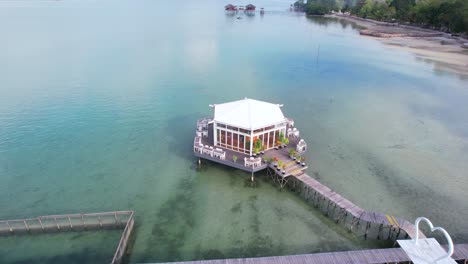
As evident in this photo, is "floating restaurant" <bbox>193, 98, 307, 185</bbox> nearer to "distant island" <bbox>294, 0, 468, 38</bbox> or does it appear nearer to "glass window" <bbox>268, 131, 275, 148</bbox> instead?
"glass window" <bbox>268, 131, 275, 148</bbox>

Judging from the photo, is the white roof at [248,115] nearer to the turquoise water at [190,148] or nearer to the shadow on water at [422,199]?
the turquoise water at [190,148]

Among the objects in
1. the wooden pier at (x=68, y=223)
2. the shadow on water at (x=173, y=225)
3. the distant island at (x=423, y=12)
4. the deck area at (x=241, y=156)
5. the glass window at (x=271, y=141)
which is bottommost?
the shadow on water at (x=173, y=225)

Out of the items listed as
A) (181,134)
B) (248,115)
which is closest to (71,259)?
(248,115)

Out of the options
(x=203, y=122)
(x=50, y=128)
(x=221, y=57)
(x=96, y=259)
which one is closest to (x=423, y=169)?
(x=203, y=122)

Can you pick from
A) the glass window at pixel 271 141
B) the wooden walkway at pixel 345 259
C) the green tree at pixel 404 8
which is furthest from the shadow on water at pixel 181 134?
the green tree at pixel 404 8

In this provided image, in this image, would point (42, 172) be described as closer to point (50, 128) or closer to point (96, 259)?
point (50, 128)

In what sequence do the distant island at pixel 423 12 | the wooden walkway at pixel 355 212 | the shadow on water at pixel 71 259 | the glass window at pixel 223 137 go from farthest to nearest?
the distant island at pixel 423 12
the glass window at pixel 223 137
the wooden walkway at pixel 355 212
the shadow on water at pixel 71 259
